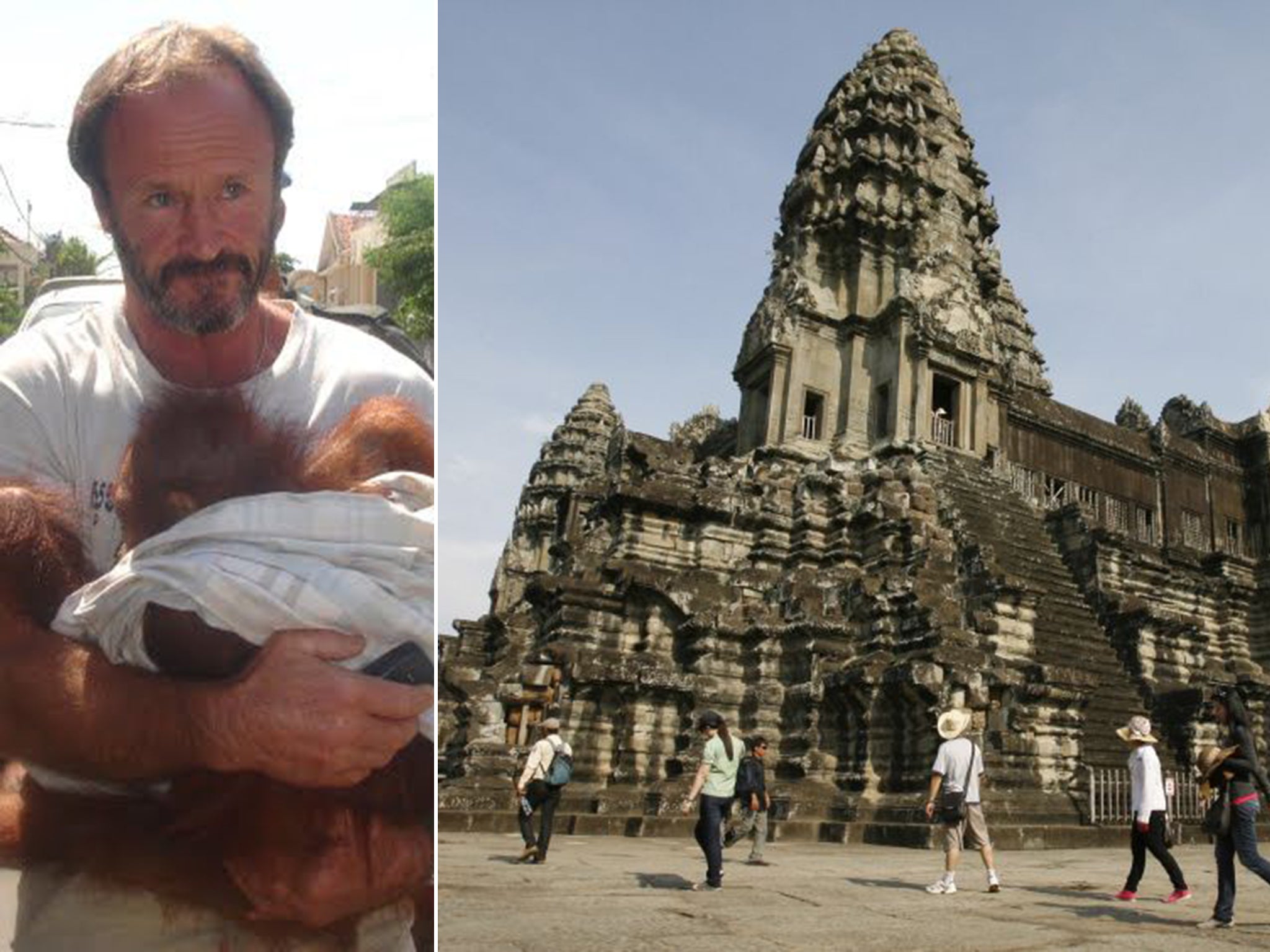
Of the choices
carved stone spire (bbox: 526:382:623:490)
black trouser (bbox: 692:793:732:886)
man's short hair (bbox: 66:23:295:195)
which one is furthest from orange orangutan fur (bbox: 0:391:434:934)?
carved stone spire (bbox: 526:382:623:490)

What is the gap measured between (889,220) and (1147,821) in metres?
18.7

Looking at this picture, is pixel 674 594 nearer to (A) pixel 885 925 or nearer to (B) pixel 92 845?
(A) pixel 885 925

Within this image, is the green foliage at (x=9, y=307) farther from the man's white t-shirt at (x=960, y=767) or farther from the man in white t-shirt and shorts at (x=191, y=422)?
the man's white t-shirt at (x=960, y=767)

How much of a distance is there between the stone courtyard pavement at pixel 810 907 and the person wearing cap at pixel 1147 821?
0.16 metres

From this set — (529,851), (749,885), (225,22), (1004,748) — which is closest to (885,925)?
(749,885)

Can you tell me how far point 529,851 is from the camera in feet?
32.3

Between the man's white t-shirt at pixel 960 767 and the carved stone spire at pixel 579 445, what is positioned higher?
the carved stone spire at pixel 579 445

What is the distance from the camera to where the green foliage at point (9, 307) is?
227 inches

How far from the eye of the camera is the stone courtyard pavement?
18.9 ft

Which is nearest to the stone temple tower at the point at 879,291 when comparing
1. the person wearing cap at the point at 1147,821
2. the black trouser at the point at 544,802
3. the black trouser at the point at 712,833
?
the black trouser at the point at 544,802

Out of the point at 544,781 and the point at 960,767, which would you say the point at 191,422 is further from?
the point at 960,767

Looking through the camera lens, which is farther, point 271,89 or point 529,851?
point 529,851

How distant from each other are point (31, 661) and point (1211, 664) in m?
23.0

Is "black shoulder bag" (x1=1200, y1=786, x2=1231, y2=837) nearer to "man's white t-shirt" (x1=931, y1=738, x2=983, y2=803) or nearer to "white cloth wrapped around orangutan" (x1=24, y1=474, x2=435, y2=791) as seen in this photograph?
"man's white t-shirt" (x1=931, y1=738, x2=983, y2=803)
